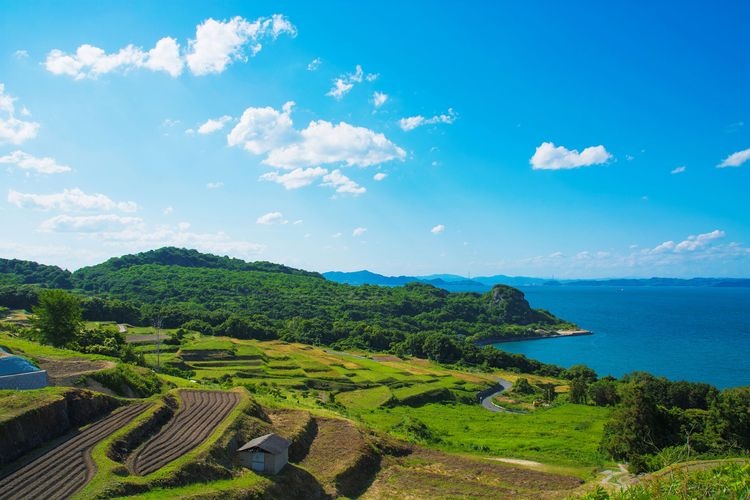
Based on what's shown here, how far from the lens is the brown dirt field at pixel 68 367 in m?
29.5

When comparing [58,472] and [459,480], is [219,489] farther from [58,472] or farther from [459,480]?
[459,480]

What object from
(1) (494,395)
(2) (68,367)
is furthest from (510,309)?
(2) (68,367)

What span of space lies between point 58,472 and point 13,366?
10.8 metres

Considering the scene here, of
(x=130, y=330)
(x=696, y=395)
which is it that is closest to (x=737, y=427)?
(x=696, y=395)

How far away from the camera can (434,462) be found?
1165 inches

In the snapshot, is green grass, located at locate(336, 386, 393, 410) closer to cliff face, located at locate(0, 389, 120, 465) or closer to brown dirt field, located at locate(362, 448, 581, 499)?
brown dirt field, located at locate(362, 448, 581, 499)

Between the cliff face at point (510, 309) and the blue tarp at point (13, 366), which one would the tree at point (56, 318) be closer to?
the blue tarp at point (13, 366)

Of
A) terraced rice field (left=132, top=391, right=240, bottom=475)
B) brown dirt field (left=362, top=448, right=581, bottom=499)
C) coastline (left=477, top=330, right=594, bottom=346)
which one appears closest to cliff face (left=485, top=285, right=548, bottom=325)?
coastline (left=477, top=330, right=594, bottom=346)

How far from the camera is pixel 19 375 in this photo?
2611 centimetres

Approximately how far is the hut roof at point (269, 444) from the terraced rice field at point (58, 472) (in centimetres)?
646

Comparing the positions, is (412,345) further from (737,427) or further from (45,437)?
(45,437)

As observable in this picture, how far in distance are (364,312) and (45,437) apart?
135 metres

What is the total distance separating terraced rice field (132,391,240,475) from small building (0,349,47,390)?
753cm

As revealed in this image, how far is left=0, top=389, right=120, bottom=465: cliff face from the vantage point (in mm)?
20078
